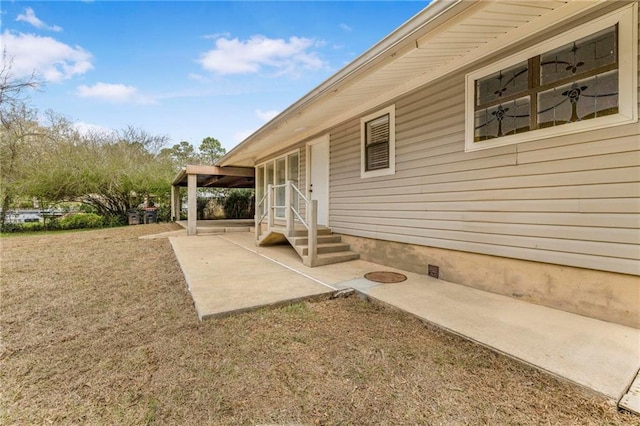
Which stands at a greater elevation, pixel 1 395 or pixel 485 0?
→ pixel 485 0

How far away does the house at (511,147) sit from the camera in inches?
92.2

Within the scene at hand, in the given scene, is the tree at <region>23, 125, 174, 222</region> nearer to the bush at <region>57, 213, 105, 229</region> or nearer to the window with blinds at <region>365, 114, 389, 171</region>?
the bush at <region>57, 213, 105, 229</region>

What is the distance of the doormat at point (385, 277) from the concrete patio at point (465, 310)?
10cm

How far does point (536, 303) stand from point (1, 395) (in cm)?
430

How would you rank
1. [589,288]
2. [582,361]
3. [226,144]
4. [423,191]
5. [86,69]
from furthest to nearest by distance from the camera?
[226,144] → [86,69] → [423,191] → [589,288] → [582,361]

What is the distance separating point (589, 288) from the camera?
2496mm

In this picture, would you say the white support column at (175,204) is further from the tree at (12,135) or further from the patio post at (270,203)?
the patio post at (270,203)

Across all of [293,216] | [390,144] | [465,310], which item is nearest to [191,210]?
[293,216]

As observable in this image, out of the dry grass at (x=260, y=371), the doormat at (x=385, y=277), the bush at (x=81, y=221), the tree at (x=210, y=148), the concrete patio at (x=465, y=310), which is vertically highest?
the tree at (x=210, y=148)

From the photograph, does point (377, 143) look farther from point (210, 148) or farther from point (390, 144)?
point (210, 148)

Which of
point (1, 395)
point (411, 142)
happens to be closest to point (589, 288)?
point (411, 142)

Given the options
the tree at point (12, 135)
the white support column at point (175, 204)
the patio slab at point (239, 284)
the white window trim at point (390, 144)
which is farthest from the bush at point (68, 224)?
the white window trim at point (390, 144)

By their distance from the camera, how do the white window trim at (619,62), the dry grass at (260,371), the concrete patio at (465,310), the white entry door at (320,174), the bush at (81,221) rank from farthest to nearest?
the bush at (81,221), the white entry door at (320,174), the white window trim at (619,62), the concrete patio at (465,310), the dry grass at (260,371)

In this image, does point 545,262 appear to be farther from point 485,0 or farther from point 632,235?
point 485,0
